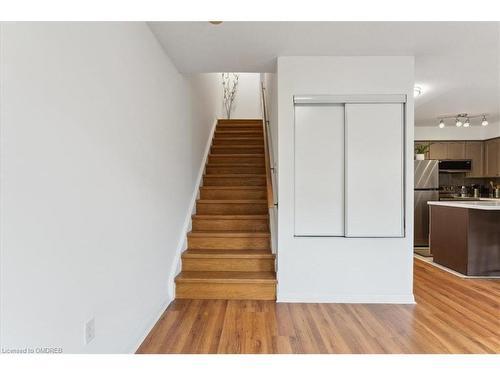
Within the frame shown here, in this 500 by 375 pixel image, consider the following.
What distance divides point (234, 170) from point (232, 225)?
125cm

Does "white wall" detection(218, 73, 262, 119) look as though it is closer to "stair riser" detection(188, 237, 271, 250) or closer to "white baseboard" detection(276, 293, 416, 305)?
"stair riser" detection(188, 237, 271, 250)

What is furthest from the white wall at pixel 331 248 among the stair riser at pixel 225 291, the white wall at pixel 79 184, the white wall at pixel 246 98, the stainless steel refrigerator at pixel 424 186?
the white wall at pixel 246 98

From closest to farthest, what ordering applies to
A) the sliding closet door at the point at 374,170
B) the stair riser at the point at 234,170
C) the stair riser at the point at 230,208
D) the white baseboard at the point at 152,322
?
the white baseboard at the point at 152,322 → the sliding closet door at the point at 374,170 → the stair riser at the point at 230,208 → the stair riser at the point at 234,170

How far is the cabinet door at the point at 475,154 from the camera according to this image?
5.87 meters

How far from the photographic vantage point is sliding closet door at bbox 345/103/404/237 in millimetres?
2797

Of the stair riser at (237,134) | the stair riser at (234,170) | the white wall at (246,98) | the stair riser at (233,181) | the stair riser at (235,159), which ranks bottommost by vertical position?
the stair riser at (233,181)

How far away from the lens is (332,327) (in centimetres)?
231

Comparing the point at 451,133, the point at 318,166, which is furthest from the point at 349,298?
the point at 451,133

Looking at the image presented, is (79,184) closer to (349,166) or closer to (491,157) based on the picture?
(349,166)

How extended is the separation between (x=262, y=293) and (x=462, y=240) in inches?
106

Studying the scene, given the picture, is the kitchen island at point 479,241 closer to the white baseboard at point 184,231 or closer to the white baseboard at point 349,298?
the white baseboard at point 349,298

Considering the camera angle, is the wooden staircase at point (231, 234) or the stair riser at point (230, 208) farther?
the stair riser at point (230, 208)

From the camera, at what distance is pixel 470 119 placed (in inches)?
217

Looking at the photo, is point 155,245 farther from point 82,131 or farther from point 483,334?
point 483,334
